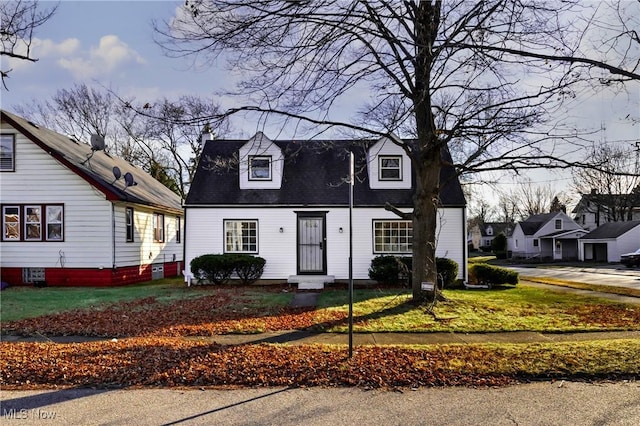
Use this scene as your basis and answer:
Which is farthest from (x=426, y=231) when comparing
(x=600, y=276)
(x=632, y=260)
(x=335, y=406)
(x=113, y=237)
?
(x=632, y=260)

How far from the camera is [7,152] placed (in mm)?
16391

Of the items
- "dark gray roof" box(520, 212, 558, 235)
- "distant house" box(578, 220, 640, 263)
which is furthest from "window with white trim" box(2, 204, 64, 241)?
"dark gray roof" box(520, 212, 558, 235)

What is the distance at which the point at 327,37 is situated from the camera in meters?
7.55

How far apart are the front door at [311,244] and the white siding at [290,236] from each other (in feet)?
0.64

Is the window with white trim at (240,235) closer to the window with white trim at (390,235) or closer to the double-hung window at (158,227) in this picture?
the window with white trim at (390,235)

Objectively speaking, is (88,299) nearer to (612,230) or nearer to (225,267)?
A: (225,267)

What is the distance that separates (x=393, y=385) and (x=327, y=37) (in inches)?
224

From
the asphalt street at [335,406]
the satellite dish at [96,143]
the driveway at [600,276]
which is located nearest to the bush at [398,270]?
the driveway at [600,276]

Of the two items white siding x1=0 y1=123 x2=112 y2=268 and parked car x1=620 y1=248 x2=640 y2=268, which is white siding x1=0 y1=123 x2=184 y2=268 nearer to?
white siding x1=0 y1=123 x2=112 y2=268

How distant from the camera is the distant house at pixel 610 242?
4050cm

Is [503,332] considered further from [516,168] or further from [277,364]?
[277,364]

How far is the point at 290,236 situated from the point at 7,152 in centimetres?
1109

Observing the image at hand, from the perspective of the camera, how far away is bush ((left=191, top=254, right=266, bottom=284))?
15.5 m

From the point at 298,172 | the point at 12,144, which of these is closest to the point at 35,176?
the point at 12,144
